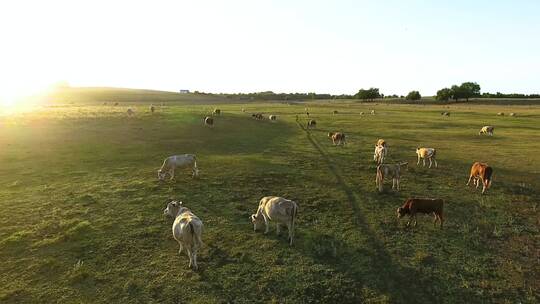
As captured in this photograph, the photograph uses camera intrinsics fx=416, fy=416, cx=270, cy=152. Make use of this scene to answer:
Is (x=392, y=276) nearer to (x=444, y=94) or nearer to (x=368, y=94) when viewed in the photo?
(x=444, y=94)

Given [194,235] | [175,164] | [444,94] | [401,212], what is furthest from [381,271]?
[444,94]

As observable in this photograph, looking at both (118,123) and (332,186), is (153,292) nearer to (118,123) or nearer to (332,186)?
(332,186)

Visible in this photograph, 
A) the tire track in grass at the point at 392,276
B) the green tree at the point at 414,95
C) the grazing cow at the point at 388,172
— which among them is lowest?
the tire track in grass at the point at 392,276

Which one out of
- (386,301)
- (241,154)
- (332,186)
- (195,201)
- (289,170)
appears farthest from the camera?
(241,154)

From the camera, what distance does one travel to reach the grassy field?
12461 mm

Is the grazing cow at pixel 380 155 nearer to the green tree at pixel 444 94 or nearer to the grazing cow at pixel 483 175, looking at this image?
the grazing cow at pixel 483 175

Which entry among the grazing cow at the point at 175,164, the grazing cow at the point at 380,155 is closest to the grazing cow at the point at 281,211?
the grazing cow at the point at 175,164

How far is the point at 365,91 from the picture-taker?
158250 millimetres

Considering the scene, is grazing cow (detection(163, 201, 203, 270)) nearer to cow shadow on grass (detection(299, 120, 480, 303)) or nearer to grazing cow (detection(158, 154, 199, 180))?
cow shadow on grass (detection(299, 120, 480, 303))

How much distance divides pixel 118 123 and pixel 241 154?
22357 millimetres

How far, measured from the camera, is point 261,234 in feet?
52.6

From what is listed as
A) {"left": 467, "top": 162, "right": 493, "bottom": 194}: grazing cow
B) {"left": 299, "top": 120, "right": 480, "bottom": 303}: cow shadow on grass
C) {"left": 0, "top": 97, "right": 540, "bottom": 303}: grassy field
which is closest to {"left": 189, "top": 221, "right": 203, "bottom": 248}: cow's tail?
{"left": 0, "top": 97, "right": 540, "bottom": 303}: grassy field

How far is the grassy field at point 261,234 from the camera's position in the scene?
12461 millimetres

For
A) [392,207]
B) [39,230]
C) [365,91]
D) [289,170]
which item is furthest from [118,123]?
[365,91]
